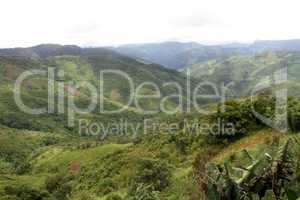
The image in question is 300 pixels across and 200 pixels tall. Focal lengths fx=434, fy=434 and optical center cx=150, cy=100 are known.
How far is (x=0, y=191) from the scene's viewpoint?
50.8 m

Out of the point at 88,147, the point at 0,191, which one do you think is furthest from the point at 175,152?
the point at 88,147

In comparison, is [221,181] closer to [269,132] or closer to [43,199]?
[269,132]

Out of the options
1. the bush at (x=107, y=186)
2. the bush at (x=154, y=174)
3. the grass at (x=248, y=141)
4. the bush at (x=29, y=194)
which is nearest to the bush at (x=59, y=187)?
the bush at (x=29, y=194)

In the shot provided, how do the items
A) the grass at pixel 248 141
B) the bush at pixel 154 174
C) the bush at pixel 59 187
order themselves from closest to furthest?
the bush at pixel 154 174 → the grass at pixel 248 141 → the bush at pixel 59 187

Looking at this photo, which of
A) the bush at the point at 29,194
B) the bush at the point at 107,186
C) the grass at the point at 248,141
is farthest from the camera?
the bush at the point at 29,194

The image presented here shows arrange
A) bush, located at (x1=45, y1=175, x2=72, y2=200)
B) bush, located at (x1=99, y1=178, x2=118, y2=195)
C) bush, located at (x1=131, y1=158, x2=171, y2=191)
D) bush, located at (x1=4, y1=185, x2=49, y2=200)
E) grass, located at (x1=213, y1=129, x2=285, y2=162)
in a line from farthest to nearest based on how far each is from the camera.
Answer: bush, located at (x1=4, y1=185, x2=49, y2=200), bush, located at (x1=45, y1=175, x2=72, y2=200), bush, located at (x1=99, y1=178, x2=118, y2=195), grass, located at (x1=213, y1=129, x2=285, y2=162), bush, located at (x1=131, y1=158, x2=171, y2=191)

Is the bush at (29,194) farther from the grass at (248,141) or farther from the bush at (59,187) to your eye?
the grass at (248,141)

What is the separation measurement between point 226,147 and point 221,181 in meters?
20.1

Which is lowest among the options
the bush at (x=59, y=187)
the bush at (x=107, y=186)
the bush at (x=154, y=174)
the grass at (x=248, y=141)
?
the bush at (x=59, y=187)

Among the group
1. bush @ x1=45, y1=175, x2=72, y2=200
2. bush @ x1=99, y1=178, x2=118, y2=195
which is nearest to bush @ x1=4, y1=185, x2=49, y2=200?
bush @ x1=45, y1=175, x2=72, y2=200

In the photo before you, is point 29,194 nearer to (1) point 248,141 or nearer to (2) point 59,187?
(2) point 59,187

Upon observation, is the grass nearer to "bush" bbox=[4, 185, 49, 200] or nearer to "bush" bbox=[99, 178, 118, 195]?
"bush" bbox=[99, 178, 118, 195]

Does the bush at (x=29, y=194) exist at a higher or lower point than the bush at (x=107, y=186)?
lower

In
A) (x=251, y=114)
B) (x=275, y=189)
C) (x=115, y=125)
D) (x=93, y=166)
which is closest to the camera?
(x=275, y=189)
